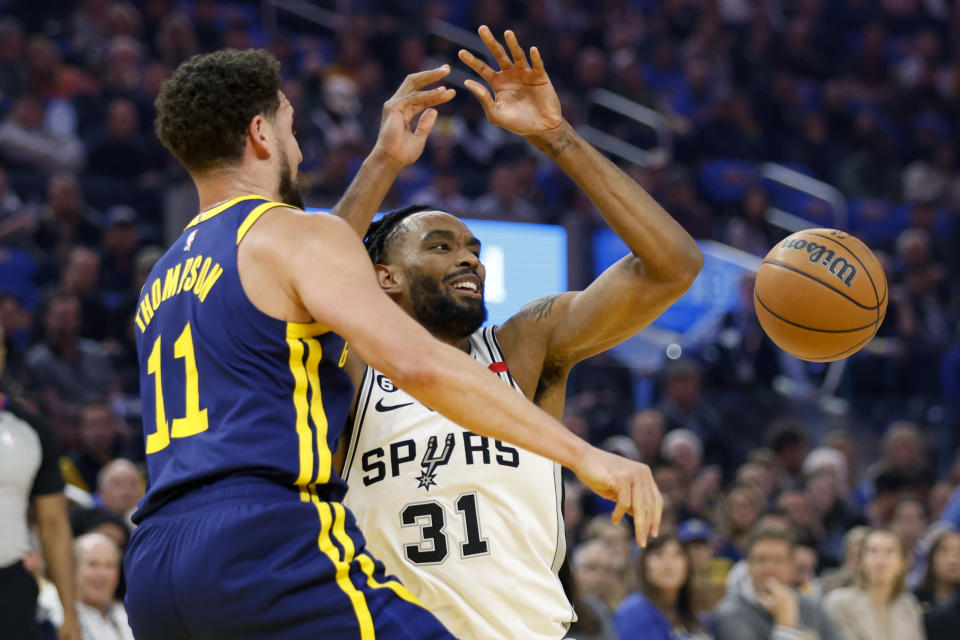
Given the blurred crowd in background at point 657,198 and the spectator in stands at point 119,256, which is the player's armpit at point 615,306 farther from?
the spectator in stands at point 119,256

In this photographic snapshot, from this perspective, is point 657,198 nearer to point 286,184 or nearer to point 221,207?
point 286,184

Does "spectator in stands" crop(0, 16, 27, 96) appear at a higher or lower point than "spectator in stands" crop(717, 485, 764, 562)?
higher

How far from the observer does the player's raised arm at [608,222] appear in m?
3.60

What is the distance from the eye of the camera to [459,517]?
11.0ft

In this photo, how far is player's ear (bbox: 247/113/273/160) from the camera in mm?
2869

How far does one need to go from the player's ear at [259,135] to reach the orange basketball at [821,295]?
201cm

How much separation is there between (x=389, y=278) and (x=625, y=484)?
5.08 feet

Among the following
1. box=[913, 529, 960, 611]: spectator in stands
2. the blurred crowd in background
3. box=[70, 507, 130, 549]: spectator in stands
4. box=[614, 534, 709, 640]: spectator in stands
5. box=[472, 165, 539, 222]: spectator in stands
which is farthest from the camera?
box=[472, 165, 539, 222]: spectator in stands

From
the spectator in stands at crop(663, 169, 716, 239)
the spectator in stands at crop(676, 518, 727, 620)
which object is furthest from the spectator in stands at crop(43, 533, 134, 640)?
the spectator in stands at crop(663, 169, 716, 239)

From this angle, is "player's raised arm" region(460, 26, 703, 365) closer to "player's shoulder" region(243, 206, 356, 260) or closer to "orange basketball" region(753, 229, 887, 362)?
"orange basketball" region(753, 229, 887, 362)

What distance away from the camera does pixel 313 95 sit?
11.5 metres

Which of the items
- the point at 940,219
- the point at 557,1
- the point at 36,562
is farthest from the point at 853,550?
the point at 557,1

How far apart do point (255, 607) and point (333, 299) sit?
0.61 m

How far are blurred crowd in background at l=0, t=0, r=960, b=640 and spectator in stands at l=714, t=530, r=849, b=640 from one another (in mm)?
45
